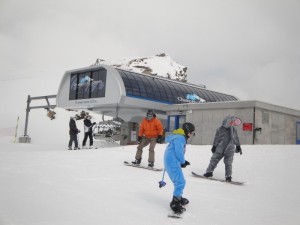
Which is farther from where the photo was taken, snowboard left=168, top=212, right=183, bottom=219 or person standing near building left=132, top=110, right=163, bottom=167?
person standing near building left=132, top=110, right=163, bottom=167

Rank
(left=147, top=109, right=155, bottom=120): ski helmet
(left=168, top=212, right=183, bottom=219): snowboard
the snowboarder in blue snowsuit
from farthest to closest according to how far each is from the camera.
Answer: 1. (left=147, top=109, right=155, bottom=120): ski helmet
2. the snowboarder in blue snowsuit
3. (left=168, top=212, right=183, bottom=219): snowboard

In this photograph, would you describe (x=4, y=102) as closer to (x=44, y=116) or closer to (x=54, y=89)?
(x=44, y=116)

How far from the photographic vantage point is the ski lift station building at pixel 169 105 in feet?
59.7

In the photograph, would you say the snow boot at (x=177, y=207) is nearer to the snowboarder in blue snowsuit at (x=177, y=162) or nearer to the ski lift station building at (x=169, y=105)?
the snowboarder in blue snowsuit at (x=177, y=162)

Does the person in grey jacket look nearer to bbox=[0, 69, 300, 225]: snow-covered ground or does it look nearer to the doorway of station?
bbox=[0, 69, 300, 225]: snow-covered ground

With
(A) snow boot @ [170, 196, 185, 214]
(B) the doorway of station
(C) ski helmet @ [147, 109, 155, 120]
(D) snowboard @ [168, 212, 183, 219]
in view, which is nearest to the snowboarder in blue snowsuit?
(A) snow boot @ [170, 196, 185, 214]

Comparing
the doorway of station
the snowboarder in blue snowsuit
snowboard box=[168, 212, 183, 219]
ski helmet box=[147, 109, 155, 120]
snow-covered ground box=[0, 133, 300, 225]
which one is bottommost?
snowboard box=[168, 212, 183, 219]

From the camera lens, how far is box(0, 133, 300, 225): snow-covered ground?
4.71m

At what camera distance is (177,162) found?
546 centimetres

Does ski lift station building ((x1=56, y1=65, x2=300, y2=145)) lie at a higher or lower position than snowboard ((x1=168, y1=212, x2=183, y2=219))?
higher

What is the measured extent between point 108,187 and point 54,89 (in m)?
95.6

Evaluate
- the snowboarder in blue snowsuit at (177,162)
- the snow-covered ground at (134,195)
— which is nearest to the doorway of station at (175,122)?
the snow-covered ground at (134,195)

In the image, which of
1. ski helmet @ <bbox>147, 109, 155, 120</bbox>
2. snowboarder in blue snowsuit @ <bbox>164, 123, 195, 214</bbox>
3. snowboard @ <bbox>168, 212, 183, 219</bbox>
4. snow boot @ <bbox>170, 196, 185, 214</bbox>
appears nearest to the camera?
snowboard @ <bbox>168, 212, 183, 219</bbox>

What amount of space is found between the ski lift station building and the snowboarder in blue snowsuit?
42.4 feet
